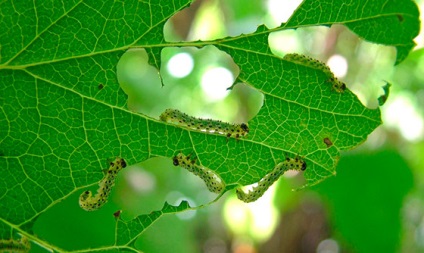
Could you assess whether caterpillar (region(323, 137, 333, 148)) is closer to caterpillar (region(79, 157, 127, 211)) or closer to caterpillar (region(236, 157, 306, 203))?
caterpillar (region(236, 157, 306, 203))

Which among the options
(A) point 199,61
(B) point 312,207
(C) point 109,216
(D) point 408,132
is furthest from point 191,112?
(C) point 109,216

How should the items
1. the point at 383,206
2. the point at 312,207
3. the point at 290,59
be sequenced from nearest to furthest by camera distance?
the point at 290,59 → the point at 383,206 → the point at 312,207

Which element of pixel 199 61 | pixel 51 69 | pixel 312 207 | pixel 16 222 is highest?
pixel 51 69

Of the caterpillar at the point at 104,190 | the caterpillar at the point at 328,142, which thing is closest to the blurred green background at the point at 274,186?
the caterpillar at the point at 104,190

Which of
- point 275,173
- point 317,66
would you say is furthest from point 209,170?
point 317,66

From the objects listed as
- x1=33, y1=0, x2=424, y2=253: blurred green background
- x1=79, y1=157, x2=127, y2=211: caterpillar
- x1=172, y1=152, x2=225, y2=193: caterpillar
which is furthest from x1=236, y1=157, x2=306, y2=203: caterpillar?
x1=33, y1=0, x2=424, y2=253: blurred green background

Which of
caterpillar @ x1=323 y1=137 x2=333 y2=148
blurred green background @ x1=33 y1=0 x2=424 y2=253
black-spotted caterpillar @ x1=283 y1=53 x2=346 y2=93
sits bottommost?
blurred green background @ x1=33 y1=0 x2=424 y2=253

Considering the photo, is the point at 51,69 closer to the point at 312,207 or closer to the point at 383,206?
the point at 383,206

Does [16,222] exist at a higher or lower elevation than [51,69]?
lower
